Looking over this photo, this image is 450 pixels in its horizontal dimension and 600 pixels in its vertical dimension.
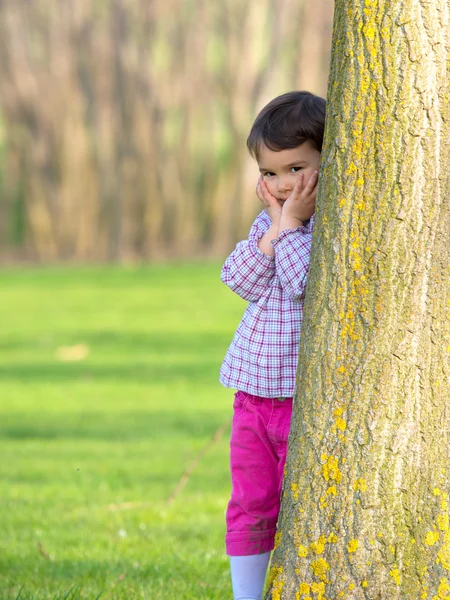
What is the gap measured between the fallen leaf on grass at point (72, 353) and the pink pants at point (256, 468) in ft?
27.4

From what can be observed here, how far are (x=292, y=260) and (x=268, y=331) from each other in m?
0.26

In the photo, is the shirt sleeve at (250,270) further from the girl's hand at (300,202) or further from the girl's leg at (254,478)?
the girl's leg at (254,478)

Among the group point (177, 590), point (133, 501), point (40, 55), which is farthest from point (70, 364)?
point (40, 55)

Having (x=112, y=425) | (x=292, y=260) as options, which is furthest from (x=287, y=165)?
(x=112, y=425)

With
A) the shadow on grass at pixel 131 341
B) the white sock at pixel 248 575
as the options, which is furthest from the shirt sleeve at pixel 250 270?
the shadow on grass at pixel 131 341

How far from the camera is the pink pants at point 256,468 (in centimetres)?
324

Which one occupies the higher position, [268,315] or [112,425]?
[268,315]

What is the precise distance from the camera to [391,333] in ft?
→ 8.88

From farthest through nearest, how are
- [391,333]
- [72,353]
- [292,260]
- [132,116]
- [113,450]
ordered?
[132,116], [72,353], [113,450], [292,260], [391,333]

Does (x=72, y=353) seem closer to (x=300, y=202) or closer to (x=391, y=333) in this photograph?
(x=300, y=202)

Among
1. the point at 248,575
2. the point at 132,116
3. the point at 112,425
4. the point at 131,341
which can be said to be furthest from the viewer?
the point at 132,116

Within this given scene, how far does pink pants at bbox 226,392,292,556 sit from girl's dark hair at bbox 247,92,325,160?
821 mm

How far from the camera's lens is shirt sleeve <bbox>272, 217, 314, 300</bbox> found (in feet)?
10.2

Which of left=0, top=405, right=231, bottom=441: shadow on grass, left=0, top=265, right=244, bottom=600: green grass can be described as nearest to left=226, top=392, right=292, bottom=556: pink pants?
left=0, top=265, right=244, bottom=600: green grass
